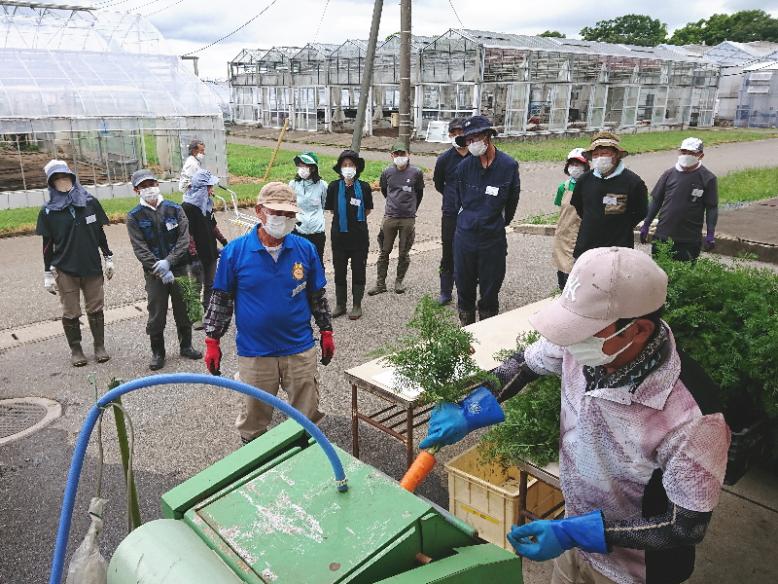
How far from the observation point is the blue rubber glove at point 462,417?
7.78 feet

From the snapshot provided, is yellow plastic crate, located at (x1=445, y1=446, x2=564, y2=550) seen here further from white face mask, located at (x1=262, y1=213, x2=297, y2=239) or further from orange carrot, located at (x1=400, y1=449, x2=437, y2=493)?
white face mask, located at (x1=262, y1=213, x2=297, y2=239)

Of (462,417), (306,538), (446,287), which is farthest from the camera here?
(446,287)

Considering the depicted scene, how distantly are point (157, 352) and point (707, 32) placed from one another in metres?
81.7

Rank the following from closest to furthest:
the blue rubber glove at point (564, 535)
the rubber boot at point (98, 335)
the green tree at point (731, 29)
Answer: the blue rubber glove at point (564, 535), the rubber boot at point (98, 335), the green tree at point (731, 29)

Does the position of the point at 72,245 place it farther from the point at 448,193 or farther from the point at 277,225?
the point at 448,193

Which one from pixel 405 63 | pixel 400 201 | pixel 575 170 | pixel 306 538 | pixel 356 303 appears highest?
pixel 405 63

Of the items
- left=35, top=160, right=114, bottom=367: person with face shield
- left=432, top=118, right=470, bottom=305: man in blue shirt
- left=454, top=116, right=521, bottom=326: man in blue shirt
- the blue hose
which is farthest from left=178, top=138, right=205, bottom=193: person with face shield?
the blue hose

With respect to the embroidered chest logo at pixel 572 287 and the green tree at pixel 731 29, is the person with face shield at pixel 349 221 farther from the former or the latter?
the green tree at pixel 731 29

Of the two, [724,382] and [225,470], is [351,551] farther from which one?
[724,382]

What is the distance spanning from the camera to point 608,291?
6.01 ft

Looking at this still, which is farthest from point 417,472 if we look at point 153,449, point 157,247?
point 157,247

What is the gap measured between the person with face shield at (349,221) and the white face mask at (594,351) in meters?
5.58

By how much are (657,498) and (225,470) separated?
4.62ft

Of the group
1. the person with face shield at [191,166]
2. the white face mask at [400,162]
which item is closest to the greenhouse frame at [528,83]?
the white face mask at [400,162]
